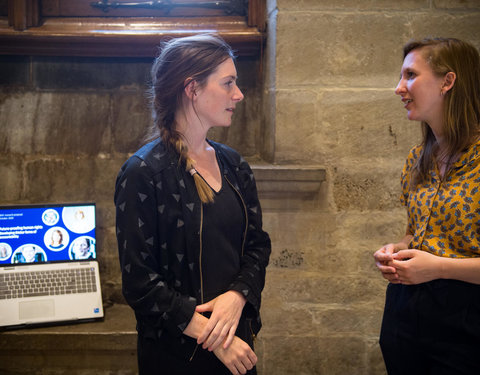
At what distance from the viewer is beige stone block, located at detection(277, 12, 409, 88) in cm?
251

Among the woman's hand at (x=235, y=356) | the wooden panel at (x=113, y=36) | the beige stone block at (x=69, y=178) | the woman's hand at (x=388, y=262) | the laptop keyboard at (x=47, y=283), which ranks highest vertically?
the wooden panel at (x=113, y=36)

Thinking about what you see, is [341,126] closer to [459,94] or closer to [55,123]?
[459,94]

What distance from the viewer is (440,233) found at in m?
1.48

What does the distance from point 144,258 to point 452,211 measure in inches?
33.3

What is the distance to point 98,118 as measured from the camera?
2906 mm

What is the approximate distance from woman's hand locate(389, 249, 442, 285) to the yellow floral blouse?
5 cm

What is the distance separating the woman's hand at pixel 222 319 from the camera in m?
1.36

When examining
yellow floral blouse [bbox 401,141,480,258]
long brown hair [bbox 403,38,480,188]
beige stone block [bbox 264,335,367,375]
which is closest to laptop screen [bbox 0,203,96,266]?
beige stone block [bbox 264,335,367,375]

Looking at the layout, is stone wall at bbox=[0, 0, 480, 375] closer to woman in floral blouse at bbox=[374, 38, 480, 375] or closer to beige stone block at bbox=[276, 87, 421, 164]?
beige stone block at bbox=[276, 87, 421, 164]

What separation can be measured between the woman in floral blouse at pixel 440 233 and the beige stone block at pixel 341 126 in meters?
0.93

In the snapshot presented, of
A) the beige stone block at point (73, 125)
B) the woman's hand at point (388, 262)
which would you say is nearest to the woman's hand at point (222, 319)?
the woman's hand at point (388, 262)

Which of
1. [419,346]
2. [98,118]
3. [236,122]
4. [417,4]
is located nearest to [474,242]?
[419,346]

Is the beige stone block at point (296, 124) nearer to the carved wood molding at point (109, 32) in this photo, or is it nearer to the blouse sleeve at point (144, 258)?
the carved wood molding at point (109, 32)

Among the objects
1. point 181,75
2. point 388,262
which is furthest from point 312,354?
point 181,75
